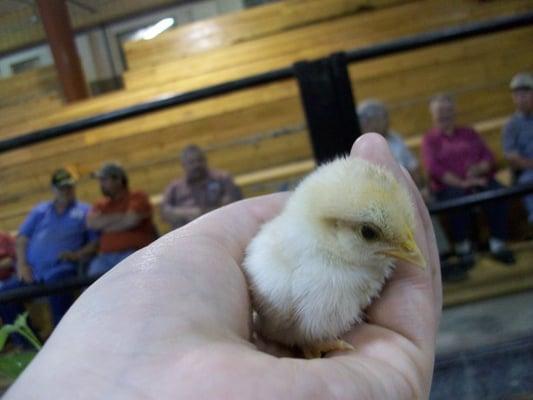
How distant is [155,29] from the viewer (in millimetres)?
4086

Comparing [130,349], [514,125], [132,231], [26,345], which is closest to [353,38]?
[514,125]

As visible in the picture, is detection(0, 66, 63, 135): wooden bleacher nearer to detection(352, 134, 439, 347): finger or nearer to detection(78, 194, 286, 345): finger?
detection(78, 194, 286, 345): finger

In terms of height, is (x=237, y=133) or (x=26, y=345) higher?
(x=237, y=133)

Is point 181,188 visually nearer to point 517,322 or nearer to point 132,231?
point 132,231

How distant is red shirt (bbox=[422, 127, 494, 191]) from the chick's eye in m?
1.38

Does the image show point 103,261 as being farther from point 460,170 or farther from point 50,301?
point 460,170

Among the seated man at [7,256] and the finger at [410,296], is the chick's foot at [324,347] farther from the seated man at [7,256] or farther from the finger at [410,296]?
the seated man at [7,256]

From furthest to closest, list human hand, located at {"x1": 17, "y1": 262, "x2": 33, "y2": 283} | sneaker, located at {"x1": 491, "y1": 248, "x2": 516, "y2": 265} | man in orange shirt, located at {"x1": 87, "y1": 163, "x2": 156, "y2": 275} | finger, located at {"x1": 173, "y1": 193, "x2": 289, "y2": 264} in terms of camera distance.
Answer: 1. sneaker, located at {"x1": 491, "y1": 248, "x2": 516, "y2": 265}
2. man in orange shirt, located at {"x1": 87, "y1": 163, "x2": 156, "y2": 275}
3. human hand, located at {"x1": 17, "y1": 262, "x2": 33, "y2": 283}
4. finger, located at {"x1": 173, "y1": 193, "x2": 289, "y2": 264}

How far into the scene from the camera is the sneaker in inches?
75.1

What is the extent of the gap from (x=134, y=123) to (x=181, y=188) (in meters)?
1.50

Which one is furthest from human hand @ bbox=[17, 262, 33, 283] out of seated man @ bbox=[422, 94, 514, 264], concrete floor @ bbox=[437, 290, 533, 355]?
seated man @ bbox=[422, 94, 514, 264]

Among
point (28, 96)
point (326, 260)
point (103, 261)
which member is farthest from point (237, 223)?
point (28, 96)

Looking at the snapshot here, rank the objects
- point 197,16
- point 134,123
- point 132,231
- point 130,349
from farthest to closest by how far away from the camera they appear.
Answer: point 197,16 → point 134,123 → point 132,231 → point 130,349

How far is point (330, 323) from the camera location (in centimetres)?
67
